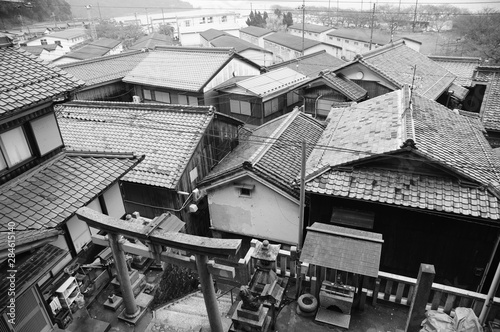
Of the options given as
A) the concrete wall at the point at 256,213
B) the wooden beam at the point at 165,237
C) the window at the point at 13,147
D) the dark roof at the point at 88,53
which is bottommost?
the concrete wall at the point at 256,213

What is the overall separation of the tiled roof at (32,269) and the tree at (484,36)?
5952 cm

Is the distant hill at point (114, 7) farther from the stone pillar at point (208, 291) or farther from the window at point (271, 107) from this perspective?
the stone pillar at point (208, 291)

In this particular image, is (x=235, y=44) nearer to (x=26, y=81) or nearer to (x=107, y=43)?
(x=107, y=43)

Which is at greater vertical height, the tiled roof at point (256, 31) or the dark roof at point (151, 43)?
the tiled roof at point (256, 31)

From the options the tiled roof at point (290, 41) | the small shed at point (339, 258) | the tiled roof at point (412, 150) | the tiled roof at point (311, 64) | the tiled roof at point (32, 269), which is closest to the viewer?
the tiled roof at point (32, 269)

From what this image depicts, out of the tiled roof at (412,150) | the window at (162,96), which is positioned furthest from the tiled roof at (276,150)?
the window at (162,96)

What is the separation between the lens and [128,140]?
65.2 feet

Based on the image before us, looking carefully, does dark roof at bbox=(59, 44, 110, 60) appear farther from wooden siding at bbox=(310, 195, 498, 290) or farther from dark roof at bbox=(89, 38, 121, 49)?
wooden siding at bbox=(310, 195, 498, 290)

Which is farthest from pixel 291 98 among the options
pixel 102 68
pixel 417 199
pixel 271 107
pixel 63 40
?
pixel 63 40

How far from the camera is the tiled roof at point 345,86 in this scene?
86.0 feet

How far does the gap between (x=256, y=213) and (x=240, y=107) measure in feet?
55.4

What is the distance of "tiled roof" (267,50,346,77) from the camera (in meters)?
41.7

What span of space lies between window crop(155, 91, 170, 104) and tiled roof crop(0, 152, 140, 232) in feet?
75.8

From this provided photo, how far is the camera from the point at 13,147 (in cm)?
1041
